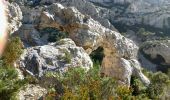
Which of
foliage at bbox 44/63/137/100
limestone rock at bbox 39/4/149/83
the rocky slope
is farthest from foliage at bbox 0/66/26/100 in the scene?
limestone rock at bbox 39/4/149/83

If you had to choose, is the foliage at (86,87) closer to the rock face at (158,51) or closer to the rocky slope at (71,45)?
the rocky slope at (71,45)

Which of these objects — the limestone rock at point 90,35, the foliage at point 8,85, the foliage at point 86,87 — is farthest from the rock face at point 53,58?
the foliage at point 8,85

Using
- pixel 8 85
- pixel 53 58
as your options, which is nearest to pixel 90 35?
pixel 53 58

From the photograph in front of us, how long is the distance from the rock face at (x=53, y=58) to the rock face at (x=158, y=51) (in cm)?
5706

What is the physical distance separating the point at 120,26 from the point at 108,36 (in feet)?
230

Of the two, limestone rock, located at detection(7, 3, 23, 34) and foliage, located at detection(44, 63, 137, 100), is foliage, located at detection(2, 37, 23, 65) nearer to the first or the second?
foliage, located at detection(44, 63, 137, 100)

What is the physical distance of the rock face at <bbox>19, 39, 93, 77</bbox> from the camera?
104 ft

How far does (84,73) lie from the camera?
3070cm

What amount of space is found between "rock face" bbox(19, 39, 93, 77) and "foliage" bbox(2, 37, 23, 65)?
1065 mm

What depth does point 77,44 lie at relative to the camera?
1554 inches

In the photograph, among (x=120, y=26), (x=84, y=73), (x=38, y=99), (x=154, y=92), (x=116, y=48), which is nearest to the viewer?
(x=38, y=99)

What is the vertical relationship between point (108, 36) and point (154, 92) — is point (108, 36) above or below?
above

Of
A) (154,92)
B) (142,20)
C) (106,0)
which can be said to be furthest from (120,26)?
(154,92)

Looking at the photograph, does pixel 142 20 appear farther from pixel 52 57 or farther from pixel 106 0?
pixel 52 57
